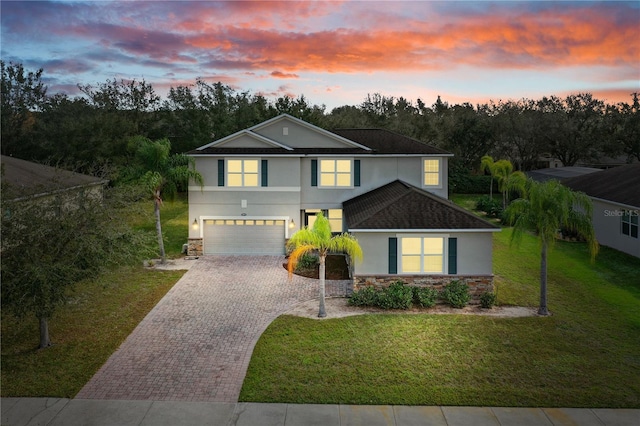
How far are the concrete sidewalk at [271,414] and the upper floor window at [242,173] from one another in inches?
575

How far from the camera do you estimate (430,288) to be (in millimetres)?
16562

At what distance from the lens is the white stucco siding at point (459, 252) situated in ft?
54.4

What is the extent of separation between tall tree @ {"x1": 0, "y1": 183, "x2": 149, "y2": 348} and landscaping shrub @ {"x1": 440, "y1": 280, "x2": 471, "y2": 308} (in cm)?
1016

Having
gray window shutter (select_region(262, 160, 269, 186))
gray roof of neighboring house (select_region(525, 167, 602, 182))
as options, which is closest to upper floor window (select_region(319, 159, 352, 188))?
gray window shutter (select_region(262, 160, 269, 186))

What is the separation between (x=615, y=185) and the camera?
26.5 meters

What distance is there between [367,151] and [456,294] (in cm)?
1006

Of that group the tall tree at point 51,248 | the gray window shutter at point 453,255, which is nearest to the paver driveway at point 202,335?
the tall tree at point 51,248

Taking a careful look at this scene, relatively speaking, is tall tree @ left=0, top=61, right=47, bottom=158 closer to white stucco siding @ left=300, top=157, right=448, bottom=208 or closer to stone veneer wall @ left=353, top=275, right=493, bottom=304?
white stucco siding @ left=300, top=157, right=448, bottom=208

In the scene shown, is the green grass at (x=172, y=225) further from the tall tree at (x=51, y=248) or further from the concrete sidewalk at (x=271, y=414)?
the concrete sidewalk at (x=271, y=414)

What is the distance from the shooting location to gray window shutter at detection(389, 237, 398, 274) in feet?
55.0

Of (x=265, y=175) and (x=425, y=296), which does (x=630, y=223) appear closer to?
(x=425, y=296)

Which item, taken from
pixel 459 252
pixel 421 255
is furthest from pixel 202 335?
pixel 459 252

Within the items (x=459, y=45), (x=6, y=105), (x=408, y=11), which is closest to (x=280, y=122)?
(x=408, y=11)

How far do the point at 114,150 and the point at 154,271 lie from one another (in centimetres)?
2451
